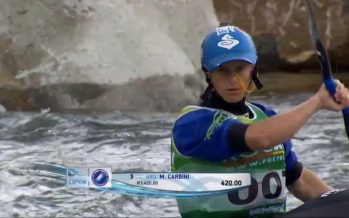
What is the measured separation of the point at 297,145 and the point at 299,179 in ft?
12.8

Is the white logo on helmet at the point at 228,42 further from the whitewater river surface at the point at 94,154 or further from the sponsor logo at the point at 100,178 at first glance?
the whitewater river surface at the point at 94,154

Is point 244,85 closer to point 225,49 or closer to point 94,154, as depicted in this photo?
point 225,49

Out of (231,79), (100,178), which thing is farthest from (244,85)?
(100,178)

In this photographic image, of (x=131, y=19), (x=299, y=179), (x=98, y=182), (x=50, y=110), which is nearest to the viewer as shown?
(x=98, y=182)

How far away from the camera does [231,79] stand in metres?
3.38

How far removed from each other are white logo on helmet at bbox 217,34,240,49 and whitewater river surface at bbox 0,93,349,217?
2370 millimetres

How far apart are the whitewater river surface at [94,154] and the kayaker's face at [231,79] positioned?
7.60 feet

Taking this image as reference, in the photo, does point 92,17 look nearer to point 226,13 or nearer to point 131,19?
point 131,19

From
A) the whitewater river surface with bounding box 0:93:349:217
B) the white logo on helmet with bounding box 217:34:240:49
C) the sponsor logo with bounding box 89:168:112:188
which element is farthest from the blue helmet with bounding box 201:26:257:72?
the whitewater river surface with bounding box 0:93:349:217

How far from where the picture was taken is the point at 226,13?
12.8 meters

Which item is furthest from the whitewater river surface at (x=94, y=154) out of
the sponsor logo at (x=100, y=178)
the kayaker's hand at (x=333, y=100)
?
the kayaker's hand at (x=333, y=100)

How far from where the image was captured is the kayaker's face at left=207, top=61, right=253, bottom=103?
338 centimetres

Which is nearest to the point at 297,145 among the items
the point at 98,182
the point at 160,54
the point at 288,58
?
the point at 160,54

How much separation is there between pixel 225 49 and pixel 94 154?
156 inches
